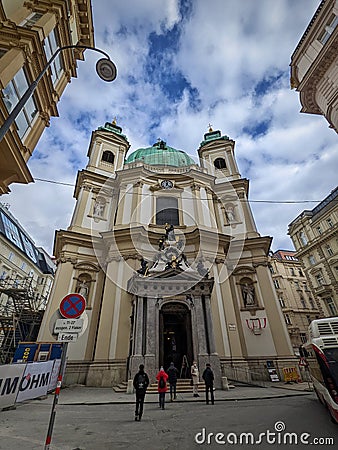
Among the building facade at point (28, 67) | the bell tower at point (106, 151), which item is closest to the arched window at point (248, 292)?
the building facade at point (28, 67)

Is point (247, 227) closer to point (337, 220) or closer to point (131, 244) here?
point (131, 244)

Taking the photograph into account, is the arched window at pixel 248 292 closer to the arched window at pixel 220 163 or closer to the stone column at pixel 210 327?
the stone column at pixel 210 327

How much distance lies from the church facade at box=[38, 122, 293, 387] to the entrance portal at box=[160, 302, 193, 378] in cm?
7

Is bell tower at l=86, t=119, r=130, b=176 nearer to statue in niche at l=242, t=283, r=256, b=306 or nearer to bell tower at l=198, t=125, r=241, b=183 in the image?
bell tower at l=198, t=125, r=241, b=183

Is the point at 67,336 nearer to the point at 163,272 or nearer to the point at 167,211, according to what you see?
the point at 163,272

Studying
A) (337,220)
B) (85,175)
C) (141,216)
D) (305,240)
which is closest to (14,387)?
(141,216)

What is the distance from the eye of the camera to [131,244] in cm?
2077

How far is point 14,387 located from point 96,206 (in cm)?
1937

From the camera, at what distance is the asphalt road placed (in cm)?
464

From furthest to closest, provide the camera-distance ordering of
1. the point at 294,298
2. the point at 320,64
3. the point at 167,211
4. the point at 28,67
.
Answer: the point at 294,298 < the point at 167,211 < the point at 320,64 < the point at 28,67

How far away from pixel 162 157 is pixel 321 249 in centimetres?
2576

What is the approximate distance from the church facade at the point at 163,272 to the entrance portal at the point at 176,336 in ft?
0.23

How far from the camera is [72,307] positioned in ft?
15.0

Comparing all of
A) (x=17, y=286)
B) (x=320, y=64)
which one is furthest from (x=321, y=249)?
(x=17, y=286)
